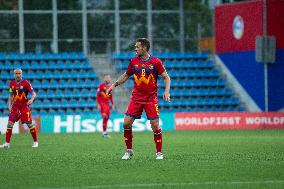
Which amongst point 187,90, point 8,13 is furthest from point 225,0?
point 8,13

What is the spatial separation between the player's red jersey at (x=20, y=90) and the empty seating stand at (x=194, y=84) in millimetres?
17476

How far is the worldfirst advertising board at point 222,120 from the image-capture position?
113 ft

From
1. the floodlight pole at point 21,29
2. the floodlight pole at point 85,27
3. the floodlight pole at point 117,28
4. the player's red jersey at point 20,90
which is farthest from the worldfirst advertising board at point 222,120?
the player's red jersey at point 20,90

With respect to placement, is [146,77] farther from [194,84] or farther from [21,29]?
[21,29]

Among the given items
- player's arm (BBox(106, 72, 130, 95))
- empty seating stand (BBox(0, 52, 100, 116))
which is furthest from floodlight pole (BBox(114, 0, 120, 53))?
player's arm (BBox(106, 72, 130, 95))

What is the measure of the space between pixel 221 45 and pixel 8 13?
10711mm

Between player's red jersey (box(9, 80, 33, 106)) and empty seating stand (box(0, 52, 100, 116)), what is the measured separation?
1485 centimetres

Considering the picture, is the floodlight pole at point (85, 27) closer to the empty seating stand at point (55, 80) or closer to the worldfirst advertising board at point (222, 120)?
the empty seating stand at point (55, 80)

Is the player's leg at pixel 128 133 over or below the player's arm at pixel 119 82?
below

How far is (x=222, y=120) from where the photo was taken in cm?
3450

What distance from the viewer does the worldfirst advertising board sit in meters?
34.3

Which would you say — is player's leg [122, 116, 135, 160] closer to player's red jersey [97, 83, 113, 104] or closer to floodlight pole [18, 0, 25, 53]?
player's red jersey [97, 83, 113, 104]

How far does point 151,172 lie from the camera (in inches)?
526

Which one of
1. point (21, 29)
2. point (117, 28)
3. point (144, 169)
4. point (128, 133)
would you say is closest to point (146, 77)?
point (128, 133)
